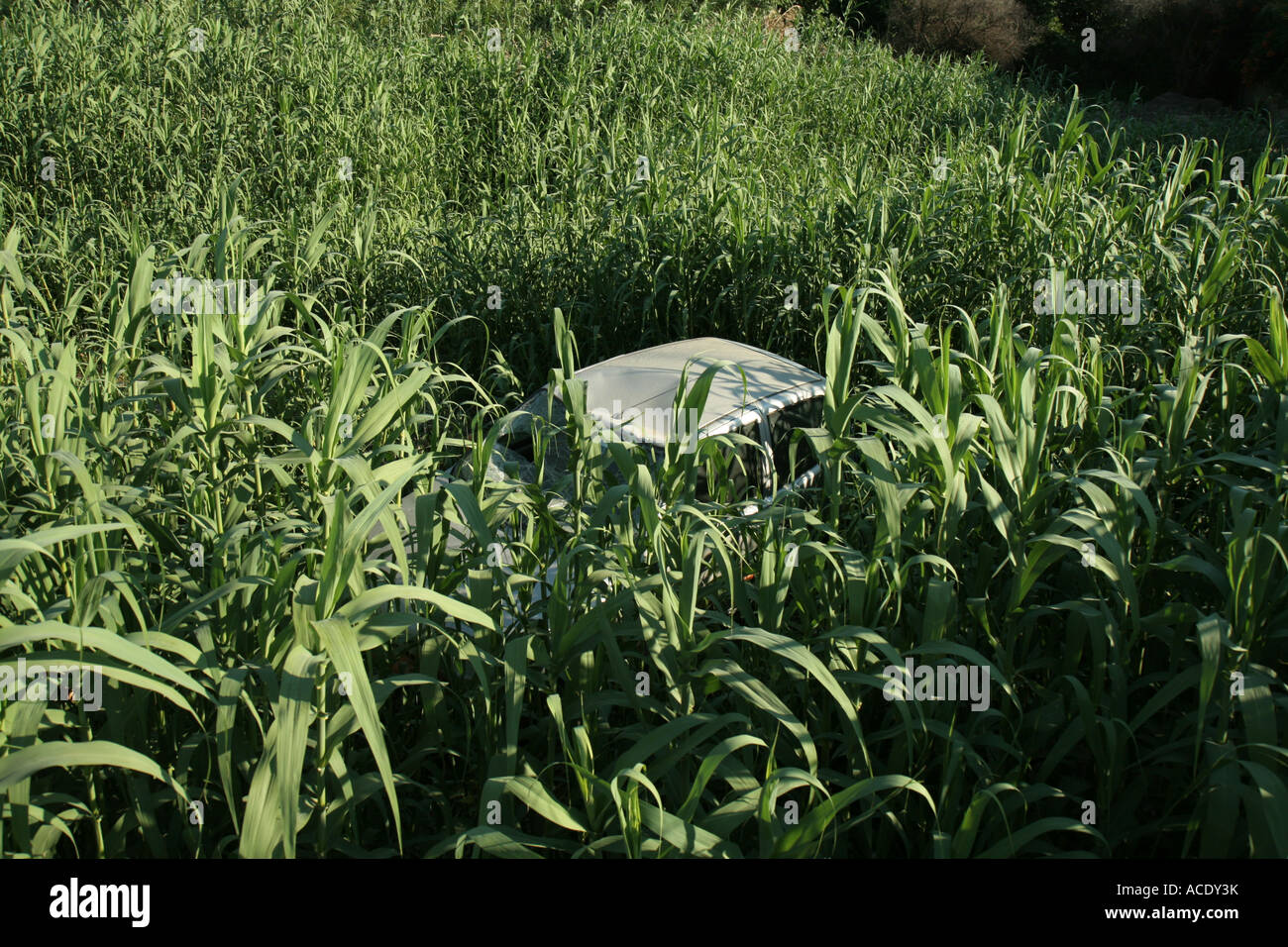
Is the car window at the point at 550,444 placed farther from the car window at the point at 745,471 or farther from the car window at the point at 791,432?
the car window at the point at 791,432

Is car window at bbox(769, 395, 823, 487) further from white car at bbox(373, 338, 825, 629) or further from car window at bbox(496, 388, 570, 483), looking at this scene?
car window at bbox(496, 388, 570, 483)

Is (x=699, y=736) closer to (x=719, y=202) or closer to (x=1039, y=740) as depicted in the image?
(x=1039, y=740)

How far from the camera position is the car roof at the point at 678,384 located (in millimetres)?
4242

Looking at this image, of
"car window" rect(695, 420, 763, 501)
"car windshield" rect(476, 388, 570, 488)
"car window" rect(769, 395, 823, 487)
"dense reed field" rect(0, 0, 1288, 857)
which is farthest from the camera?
"car window" rect(769, 395, 823, 487)

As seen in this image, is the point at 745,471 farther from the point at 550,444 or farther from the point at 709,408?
the point at 550,444

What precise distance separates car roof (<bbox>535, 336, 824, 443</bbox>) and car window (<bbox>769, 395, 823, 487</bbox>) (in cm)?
5

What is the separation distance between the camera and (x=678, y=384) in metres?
4.34

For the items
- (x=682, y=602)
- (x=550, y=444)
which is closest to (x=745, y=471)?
(x=550, y=444)

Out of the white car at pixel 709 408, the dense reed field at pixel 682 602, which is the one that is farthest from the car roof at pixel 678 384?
the dense reed field at pixel 682 602

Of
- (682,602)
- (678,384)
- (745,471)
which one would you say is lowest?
(745,471)

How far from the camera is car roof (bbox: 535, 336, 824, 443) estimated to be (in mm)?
4242

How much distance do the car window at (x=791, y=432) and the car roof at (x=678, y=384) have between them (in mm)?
53

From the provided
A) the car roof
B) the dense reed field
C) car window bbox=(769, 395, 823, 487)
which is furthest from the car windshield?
car window bbox=(769, 395, 823, 487)

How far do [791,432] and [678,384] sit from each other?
2.17 feet
